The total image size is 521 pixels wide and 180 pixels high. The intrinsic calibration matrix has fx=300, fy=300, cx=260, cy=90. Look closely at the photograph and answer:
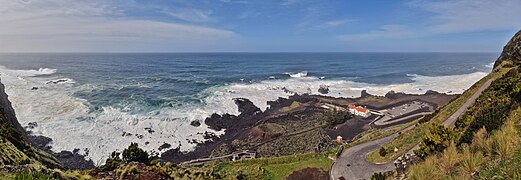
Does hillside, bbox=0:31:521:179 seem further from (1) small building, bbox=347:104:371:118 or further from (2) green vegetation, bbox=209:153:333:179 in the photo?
(1) small building, bbox=347:104:371:118

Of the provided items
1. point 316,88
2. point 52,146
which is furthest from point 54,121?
point 316,88

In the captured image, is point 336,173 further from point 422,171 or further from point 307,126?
point 307,126

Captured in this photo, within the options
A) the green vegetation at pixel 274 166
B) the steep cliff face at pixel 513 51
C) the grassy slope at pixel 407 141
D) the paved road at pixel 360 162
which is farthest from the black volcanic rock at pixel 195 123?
the steep cliff face at pixel 513 51

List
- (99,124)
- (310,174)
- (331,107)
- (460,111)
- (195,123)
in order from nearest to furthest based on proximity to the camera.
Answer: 1. (310,174)
2. (460,111)
3. (99,124)
4. (195,123)
5. (331,107)

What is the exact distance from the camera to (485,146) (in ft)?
24.6

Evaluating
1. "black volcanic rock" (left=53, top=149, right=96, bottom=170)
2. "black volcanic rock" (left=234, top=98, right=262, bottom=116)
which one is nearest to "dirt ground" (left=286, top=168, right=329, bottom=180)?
"black volcanic rock" (left=53, top=149, right=96, bottom=170)

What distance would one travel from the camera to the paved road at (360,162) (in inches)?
762

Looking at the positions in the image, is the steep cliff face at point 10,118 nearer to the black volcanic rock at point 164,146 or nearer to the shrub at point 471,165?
the black volcanic rock at point 164,146

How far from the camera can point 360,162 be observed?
69.1 feet

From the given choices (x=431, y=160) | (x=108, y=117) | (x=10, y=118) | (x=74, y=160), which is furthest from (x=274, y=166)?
(x=108, y=117)

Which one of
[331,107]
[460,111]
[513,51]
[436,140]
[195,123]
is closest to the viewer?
[436,140]

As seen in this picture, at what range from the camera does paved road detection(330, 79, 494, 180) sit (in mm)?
19359

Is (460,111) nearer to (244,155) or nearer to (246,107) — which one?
(244,155)

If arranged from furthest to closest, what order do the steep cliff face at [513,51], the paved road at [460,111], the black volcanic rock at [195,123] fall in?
the black volcanic rock at [195,123] < the steep cliff face at [513,51] < the paved road at [460,111]
